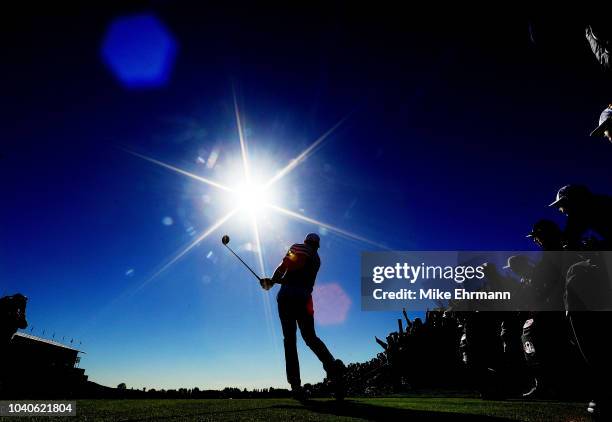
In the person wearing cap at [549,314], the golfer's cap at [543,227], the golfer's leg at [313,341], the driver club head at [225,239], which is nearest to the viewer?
the person wearing cap at [549,314]

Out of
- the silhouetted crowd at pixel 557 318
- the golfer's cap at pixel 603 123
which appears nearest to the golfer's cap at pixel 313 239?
the silhouetted crowd at pixel 557 318

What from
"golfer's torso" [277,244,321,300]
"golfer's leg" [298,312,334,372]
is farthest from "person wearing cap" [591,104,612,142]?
"golfer's leg" [298,312,334,372]

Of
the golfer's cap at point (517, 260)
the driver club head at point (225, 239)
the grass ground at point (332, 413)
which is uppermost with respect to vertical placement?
the driver club head at point (225, 239)

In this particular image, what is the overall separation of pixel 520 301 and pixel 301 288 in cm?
381

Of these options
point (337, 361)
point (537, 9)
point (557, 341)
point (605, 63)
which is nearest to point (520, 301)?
point (557, 341)

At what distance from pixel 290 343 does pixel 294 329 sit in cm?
24

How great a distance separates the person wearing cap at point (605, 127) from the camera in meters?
2.91

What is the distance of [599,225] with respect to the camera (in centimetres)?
251

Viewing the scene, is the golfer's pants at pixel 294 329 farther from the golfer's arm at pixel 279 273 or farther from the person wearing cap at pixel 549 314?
the person wearing cap at pixel 549 314

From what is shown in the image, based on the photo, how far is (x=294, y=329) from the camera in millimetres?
5680

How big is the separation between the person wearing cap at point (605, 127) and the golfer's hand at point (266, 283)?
4.86m

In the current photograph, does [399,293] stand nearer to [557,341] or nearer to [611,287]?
[557,341]

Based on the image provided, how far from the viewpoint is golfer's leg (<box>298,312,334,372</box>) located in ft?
17.3

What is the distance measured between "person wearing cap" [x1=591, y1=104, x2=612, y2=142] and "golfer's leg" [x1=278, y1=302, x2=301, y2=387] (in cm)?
482
